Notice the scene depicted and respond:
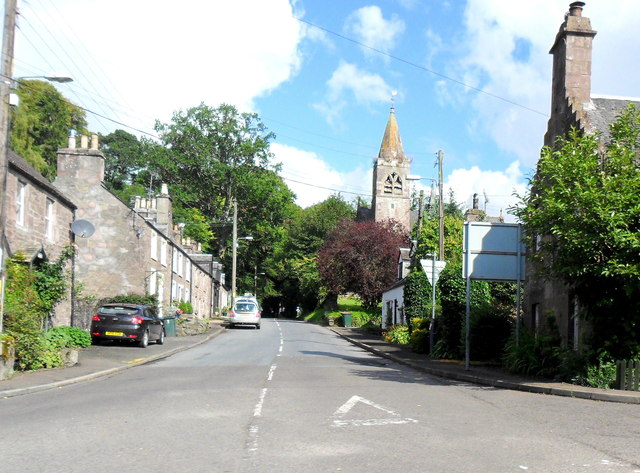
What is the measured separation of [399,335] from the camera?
108ft

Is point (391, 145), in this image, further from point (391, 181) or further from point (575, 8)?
point (575, 8)

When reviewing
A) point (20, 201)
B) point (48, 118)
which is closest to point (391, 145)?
point (48, 118)

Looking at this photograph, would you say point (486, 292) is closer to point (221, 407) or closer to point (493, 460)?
point (221, 407)

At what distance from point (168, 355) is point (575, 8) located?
17.9 m

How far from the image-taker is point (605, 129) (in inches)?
746

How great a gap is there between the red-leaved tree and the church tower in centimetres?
3266

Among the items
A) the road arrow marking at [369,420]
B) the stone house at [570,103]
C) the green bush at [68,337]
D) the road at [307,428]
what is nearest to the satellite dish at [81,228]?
the green bush at [68,337]

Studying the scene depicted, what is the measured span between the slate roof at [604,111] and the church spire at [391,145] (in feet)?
218

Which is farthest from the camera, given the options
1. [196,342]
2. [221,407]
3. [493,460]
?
[196,342]

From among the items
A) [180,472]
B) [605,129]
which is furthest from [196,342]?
[180,472]

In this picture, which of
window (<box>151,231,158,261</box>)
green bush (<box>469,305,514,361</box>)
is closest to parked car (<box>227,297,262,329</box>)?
window (<box>151,231,158,261</box>)

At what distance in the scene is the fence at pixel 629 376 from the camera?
1353cm

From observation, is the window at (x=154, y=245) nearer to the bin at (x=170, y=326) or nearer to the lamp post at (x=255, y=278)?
the bin at (x=170, y=326)

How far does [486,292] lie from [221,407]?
15.5 meters
